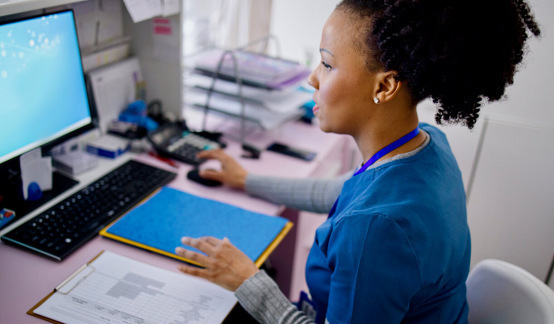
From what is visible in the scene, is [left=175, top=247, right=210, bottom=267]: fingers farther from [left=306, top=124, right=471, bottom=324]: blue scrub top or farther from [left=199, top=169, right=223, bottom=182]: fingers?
[left=199, top=169, right=223, bottom=182]: fingers

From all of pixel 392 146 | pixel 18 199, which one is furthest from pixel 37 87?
pixel 392 146

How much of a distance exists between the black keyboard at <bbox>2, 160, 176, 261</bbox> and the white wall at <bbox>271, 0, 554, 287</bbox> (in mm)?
1049

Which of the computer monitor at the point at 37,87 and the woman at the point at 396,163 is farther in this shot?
the computer monitor at the point at 37,87

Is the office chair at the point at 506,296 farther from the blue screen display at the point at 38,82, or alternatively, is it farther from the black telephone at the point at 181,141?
the blue screen display at the point at 38,82

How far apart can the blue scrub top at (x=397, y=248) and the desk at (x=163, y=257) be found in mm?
393

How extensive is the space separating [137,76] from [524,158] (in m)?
1.39

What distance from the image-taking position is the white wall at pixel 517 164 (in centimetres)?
162

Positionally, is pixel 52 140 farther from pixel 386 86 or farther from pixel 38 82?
pixel 386 86

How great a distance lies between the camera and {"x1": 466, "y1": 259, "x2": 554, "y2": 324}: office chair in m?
0.94

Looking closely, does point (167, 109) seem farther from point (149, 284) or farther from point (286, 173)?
point (149, 284)

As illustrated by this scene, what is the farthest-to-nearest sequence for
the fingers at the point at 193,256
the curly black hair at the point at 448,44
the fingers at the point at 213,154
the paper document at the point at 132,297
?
the fingers at the point at 213,154 → the fingers at the point at 193,256 → the paper document at the point at 132,297 → the curly black hair at the point at 448,44

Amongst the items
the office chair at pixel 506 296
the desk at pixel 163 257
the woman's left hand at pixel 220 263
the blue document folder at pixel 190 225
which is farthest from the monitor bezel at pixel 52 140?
the office chair at pixel 506 296

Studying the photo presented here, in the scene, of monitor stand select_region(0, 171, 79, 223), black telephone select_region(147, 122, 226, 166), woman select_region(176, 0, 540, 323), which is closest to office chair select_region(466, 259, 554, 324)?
woman select_region(176, 0, 540, 323)

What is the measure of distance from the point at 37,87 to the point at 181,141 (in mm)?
514
